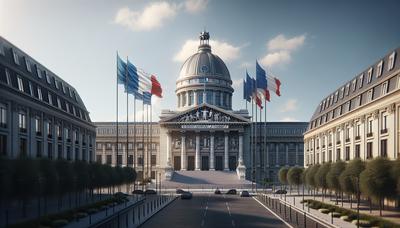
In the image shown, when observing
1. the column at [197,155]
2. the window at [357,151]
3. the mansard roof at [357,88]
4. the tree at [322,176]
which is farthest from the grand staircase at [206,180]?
the tree at [322,176]

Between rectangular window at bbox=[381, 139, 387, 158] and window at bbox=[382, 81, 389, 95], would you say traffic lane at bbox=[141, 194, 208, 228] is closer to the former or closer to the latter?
rectangular window at bbox=[381, 139, 387, 158]

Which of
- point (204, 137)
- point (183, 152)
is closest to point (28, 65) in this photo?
point (183, 152)

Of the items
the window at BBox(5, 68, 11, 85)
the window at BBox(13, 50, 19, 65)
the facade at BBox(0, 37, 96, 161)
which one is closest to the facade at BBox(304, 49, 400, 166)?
the facade at BBox(0, 37, 96, 161)

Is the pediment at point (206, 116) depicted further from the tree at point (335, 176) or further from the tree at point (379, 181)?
the tree at point (379, 181)

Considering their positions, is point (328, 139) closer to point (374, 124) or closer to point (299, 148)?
point (374, 124)

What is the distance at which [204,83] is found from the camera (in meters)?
163

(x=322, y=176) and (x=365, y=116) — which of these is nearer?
(x=365, y=116)

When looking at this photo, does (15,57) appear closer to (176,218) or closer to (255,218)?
(176,218)

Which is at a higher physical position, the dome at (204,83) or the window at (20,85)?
the dome at (204,83)

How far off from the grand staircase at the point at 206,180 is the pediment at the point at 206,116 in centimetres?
1738

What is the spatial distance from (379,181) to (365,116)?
23.7 meters

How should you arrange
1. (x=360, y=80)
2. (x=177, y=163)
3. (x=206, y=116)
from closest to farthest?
(x=360, y=80), (x=206, y=116), (x=177, y=163)

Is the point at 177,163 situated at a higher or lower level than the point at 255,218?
higher

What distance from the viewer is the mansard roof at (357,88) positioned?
6153 cm
